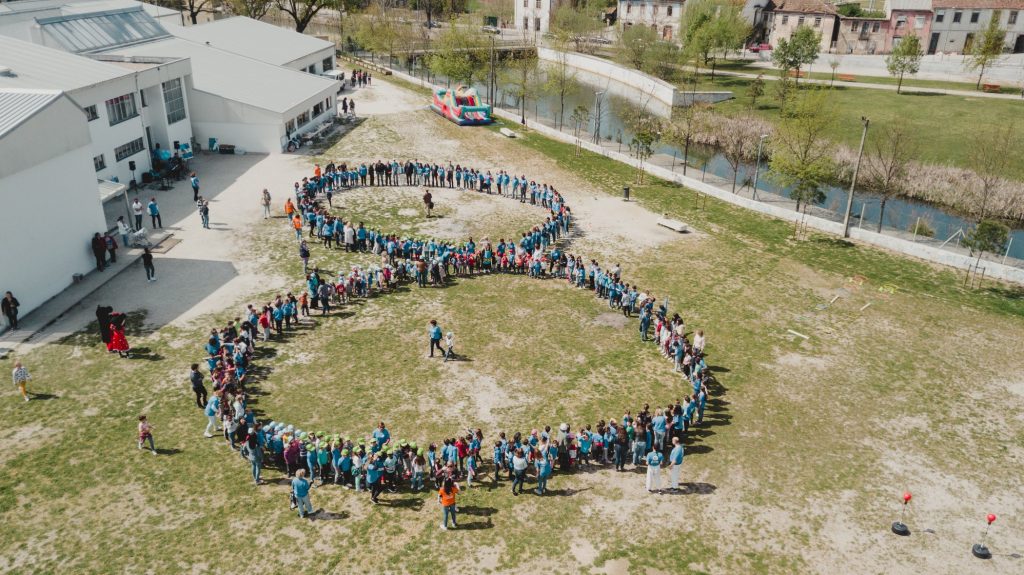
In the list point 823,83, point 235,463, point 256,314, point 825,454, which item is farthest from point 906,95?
point 235,463

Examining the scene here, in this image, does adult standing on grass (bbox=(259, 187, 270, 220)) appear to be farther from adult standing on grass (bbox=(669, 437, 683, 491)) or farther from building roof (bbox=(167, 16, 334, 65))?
building roof (bbox=(167, 16, 334, 65))

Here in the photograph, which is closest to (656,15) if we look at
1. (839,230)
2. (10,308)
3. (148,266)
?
(839,230)

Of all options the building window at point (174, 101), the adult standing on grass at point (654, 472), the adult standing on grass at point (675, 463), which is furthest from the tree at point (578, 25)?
the adult standing on grass at point (654, 472)

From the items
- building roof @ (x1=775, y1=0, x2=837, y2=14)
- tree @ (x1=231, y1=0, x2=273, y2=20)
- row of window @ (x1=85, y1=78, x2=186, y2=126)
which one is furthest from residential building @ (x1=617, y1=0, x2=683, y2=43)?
row of window @ (x1=85, y1=78, x2=186, y2=126)

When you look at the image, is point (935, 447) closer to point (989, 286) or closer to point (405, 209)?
point (989, 286)

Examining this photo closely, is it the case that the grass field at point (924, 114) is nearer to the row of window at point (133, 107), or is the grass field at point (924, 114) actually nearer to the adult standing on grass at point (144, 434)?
the row of window at point (133, 107)
